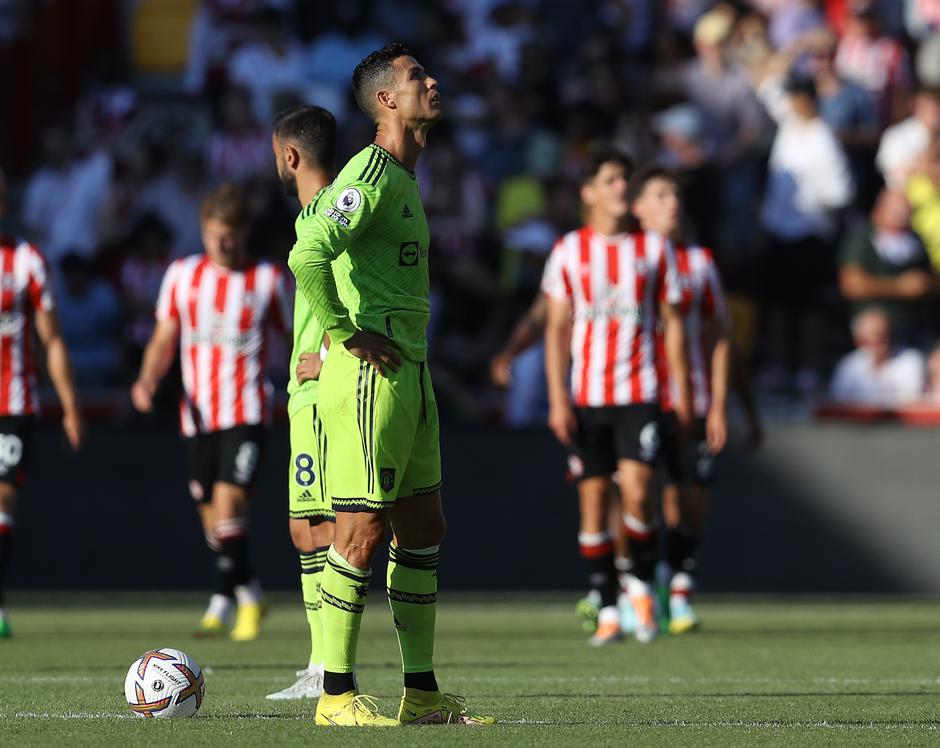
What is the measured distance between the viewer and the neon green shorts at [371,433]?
6160 millimetres

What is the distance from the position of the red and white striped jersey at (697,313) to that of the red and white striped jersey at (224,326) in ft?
7.08

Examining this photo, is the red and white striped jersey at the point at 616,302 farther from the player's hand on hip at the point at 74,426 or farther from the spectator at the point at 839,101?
the spectator at the point at 839,101

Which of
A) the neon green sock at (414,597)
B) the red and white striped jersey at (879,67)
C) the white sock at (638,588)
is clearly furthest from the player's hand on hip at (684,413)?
the red and white striped jersey at (879,67)

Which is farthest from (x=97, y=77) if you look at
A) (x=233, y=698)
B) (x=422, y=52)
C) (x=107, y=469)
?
(x=233, y=698)

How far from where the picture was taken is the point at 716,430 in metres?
10.5

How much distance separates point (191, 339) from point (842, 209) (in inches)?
293

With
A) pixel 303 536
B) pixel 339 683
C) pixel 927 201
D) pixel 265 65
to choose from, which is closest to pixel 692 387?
pixel 303 536

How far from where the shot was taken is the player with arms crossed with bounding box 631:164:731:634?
34.9ft

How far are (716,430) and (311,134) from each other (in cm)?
362

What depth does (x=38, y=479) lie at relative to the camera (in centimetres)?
1443

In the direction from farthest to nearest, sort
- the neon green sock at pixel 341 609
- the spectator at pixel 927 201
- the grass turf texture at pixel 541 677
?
the spectator at pixel 927 201 < the neon green sock at pixel 341 609 < the grass turf texture at pixel 541 677

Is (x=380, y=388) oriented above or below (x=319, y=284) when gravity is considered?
below

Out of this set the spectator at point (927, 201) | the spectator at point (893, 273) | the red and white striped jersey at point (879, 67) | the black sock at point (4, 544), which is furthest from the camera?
the red and white striped jersey at point (879, 67)

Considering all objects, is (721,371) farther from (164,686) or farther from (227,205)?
(164,686)
